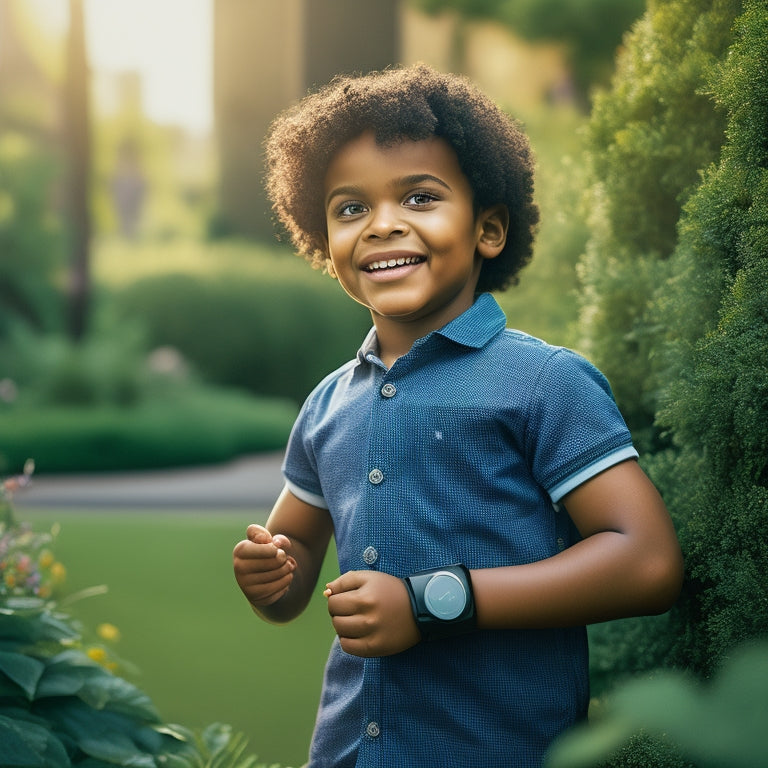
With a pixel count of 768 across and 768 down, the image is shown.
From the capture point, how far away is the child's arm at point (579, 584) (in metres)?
1.58

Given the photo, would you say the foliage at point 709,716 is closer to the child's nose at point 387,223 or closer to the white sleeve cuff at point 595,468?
the white sleeve cuff at point 595,468

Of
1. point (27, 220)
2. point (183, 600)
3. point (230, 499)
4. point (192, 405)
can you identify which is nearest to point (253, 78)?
point (27, 220)

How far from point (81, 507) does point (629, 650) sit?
6392 millimetres

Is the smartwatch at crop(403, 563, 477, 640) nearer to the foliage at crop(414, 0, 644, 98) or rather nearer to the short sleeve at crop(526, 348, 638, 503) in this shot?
the short sleeve at crop(526, 348, 638, 503)

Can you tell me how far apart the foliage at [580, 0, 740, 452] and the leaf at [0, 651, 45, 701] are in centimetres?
147

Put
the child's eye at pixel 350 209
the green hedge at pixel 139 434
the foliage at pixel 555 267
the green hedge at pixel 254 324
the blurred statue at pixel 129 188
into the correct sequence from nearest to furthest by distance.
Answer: the child's eye at pixel 350 209
the foliage at pixel 555 267
the green hedge at pixel 139 434
the green hedge at pixel 254 324
the blurred statue at pixel 129 188

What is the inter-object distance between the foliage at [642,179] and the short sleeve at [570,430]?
54 centimetres

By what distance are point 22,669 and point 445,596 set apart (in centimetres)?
110

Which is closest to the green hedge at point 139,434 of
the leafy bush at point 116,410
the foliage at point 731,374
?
the leafy bush at point 116,410

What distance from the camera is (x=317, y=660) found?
4160 millimetres

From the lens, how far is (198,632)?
177 inches

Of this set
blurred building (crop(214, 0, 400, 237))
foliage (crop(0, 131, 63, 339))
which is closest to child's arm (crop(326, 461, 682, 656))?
foliage (crop(0, 131, 63, 339))

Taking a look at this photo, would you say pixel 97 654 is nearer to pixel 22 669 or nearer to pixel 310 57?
pixel 22 669

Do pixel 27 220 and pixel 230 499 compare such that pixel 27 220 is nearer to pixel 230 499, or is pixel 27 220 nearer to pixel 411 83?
pixel 230 499
